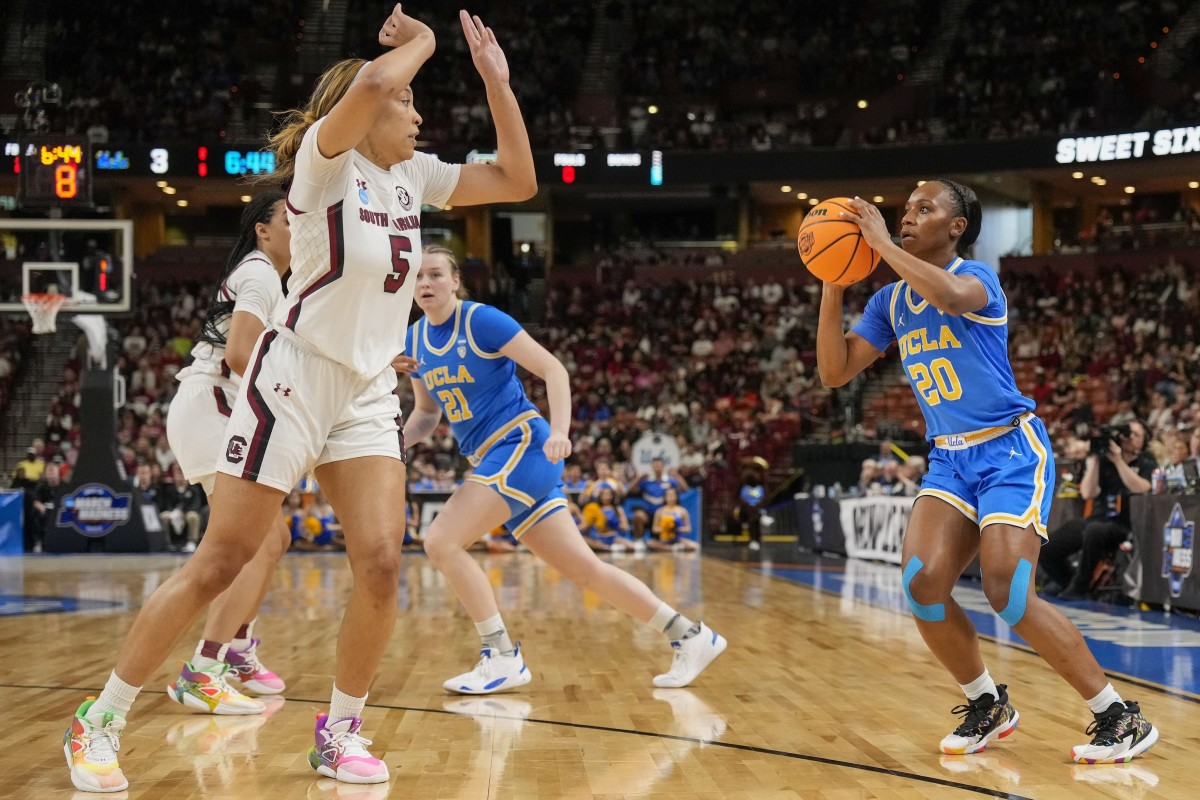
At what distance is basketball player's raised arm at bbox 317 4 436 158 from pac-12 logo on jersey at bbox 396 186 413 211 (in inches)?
12.1

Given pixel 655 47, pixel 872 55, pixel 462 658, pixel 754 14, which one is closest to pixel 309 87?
pixel 655 47

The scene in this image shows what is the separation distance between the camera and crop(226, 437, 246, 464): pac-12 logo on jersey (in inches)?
161

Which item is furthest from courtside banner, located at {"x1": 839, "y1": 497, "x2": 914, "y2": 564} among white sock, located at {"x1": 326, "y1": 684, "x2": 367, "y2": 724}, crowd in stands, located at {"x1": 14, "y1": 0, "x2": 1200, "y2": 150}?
crowd in stands, located at {"x1": 14, "y1": 0, "x2": 1200, "y2": 150}

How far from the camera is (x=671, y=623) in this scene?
6.47 metres

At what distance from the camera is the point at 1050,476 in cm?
473

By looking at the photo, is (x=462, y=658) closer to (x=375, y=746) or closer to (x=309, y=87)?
(x=375, y=746)

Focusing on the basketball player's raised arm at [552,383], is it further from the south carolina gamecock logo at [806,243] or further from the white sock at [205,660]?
the white sock at [205,660]

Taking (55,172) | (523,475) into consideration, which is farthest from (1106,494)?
(55,172)

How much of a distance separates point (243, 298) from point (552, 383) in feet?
4.86

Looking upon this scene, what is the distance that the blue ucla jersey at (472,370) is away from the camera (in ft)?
21.1

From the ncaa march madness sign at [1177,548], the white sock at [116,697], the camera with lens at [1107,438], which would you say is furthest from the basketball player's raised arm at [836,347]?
the camera with lens at [1107,438]

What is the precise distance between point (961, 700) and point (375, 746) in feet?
8.76

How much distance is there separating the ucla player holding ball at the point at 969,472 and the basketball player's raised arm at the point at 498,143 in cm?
121

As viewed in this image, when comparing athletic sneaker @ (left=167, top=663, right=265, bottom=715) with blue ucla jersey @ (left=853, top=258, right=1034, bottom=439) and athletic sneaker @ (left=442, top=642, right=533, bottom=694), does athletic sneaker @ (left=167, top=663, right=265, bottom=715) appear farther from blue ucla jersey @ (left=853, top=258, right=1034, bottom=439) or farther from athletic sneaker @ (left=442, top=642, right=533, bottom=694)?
blue ucla jersey @ (left=853, top=258, right=1034, bottom=439)
